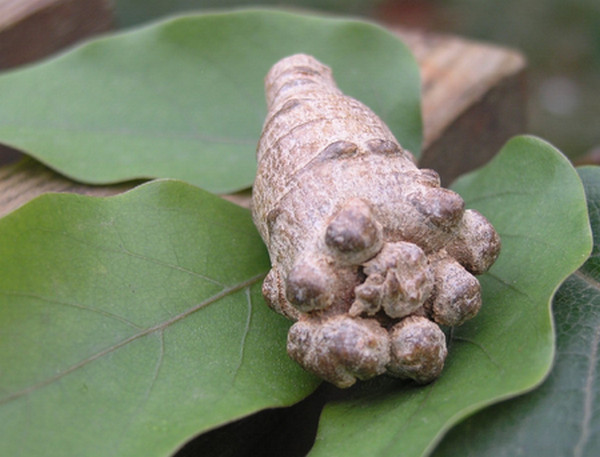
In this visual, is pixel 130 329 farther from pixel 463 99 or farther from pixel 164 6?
pixel 164 6

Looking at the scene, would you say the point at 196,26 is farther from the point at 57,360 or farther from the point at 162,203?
the point at 57,360

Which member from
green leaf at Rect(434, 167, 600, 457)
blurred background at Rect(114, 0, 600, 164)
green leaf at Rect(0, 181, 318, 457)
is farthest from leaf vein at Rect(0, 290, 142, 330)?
blurred background at Rect(114, 0, 600, 164)

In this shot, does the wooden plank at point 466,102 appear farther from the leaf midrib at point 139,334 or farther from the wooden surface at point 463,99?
the leaf midrib at point 139,334

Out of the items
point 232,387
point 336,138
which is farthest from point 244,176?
point 232,387

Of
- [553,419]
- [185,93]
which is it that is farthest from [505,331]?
[185,93]

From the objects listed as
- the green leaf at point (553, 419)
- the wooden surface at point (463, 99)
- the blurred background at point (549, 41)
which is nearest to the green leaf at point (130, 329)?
the green leaf at point (553, 419)

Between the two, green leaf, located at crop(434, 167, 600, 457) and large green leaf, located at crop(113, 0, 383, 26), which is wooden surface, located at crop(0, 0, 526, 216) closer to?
green leaf, located at crop(434, 167, 600, 457)
